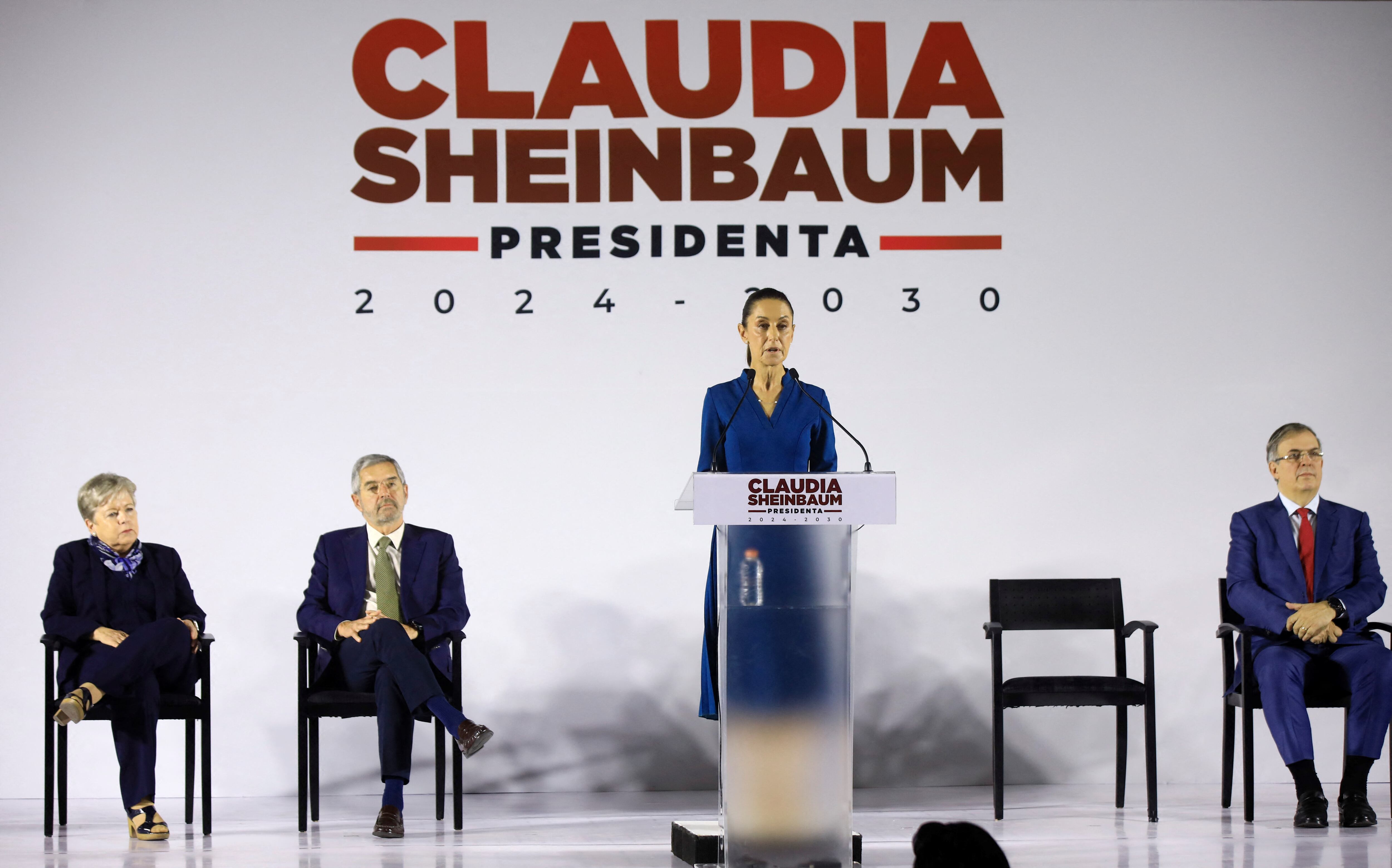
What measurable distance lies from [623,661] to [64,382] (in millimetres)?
2523

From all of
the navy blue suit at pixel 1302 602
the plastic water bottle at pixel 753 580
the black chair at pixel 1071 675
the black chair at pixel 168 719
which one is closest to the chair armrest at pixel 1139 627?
the black chair at pixel 1071 675

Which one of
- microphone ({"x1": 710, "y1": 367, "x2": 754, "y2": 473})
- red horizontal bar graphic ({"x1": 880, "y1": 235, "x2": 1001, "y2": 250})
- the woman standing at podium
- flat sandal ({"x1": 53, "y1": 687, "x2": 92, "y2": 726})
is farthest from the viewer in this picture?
red horizontal bar graphic ({"x1": 880, "y1": 235, "x2": 1001, "y2": 250})

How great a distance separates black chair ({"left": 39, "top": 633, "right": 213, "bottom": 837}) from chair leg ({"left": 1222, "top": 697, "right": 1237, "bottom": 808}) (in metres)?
3.51

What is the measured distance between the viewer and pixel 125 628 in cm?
484

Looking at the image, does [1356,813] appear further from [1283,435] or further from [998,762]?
[1283,435]

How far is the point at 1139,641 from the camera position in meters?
5.95

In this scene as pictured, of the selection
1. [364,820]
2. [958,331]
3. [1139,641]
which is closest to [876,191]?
[958,331]

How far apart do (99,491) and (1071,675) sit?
3.79 meters

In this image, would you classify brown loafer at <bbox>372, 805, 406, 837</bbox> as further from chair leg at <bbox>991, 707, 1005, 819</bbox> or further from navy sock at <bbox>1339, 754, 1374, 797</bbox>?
navy sock at <bbox>1339, 754, 1374, 797</bbox>

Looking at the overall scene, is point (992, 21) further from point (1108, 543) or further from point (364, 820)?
point (364, 820)

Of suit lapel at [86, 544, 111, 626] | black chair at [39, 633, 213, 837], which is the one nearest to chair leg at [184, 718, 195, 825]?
black chair at [39, 633, 213, 837]

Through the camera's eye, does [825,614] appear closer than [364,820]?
Yes

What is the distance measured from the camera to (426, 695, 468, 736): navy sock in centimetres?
461

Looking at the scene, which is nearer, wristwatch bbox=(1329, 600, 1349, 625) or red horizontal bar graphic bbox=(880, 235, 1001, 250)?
wristwatch bbox=(1329, 600, 1349, 625)
